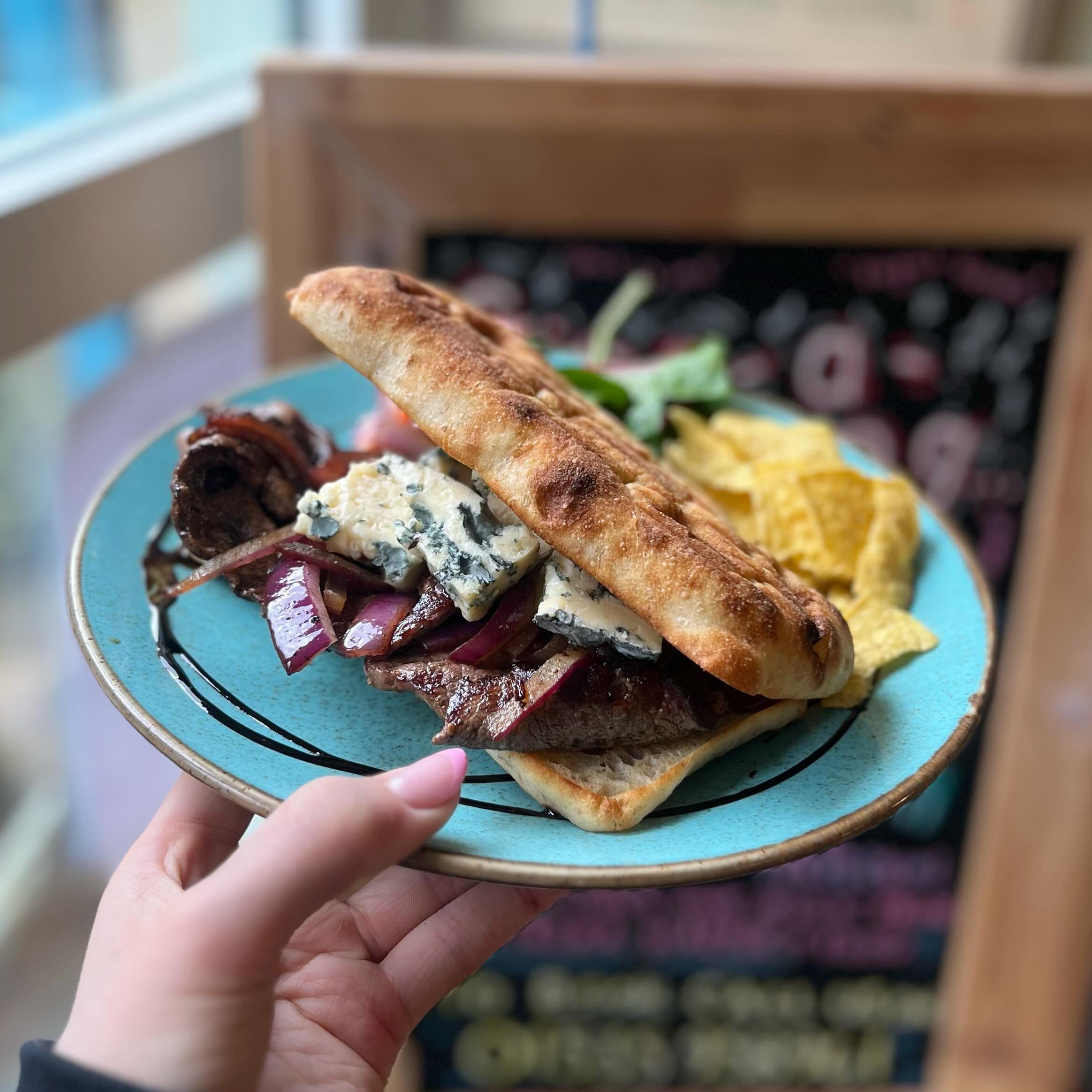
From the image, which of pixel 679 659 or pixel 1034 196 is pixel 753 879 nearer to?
pixel 679 659

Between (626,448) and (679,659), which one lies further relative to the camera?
(626,448)

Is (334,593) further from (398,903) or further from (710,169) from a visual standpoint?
(710,169)

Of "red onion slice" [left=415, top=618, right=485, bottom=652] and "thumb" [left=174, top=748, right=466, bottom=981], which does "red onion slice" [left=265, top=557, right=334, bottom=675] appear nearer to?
"red onion slice" [left=415, top=618, right=485, bottom=652]

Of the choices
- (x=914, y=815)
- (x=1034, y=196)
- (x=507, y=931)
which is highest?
(x=1034, y=196)

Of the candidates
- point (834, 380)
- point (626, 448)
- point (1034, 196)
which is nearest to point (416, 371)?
point (626, 448)

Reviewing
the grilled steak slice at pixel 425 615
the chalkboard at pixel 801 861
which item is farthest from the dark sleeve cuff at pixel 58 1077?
the chalkboard at pixel 801 861

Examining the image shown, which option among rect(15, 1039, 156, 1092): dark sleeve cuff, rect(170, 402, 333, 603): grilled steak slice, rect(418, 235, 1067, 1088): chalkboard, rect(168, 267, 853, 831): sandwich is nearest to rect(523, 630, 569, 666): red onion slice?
rect(168, 267, 853, 831): sandwich

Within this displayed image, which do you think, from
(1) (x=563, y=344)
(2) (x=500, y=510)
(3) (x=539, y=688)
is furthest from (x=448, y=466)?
(1) (x=563, y=344)
